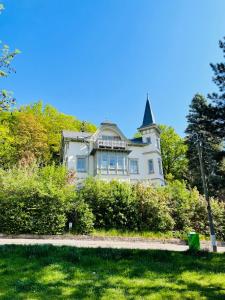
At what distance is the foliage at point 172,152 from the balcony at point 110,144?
15.9 m

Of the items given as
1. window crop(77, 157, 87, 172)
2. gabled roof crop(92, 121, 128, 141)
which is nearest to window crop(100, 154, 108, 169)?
window crop(77, 157, 87, 172)

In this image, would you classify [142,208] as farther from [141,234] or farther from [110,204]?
[110,204]

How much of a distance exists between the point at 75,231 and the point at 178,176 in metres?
32.9

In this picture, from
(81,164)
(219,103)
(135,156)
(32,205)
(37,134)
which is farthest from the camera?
(37,134)

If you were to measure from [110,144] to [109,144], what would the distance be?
0.14 metres

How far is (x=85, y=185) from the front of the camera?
19.5 metres

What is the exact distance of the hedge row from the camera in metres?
16.8

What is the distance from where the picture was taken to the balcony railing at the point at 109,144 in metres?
36.4

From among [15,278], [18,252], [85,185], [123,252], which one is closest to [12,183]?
[85,185]

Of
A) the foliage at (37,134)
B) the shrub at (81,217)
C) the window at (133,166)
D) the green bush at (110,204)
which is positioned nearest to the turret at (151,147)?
the window at (133,166)

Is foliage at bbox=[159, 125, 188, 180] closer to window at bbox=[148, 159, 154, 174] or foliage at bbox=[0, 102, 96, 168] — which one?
window at bbox=[148, 159, 154, 174]

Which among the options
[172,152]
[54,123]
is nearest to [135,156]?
[172,152]

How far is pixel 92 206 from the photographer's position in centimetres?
1870

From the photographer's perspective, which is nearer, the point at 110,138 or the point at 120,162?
the point at 120,162
